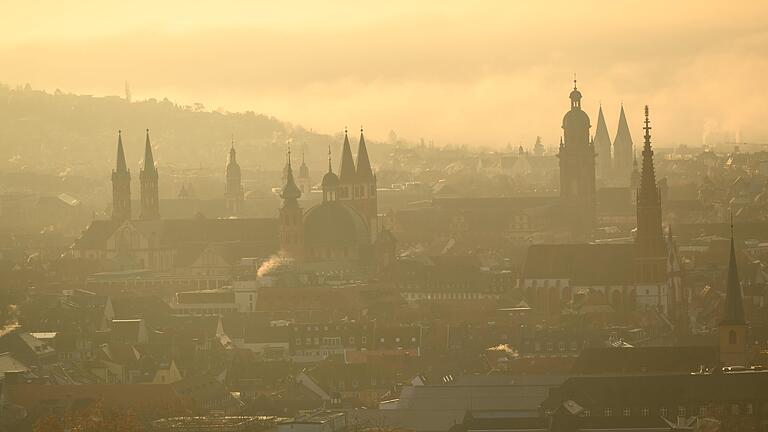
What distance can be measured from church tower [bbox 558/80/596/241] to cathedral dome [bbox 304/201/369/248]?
33139 mm

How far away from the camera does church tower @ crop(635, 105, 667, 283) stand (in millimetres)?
123250

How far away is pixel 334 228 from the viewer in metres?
141

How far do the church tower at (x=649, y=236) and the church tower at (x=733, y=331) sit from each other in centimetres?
2988

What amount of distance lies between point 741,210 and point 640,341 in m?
85.4

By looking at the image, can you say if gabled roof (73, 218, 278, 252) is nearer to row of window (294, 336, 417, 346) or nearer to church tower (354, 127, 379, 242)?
church tower (354, 127, 379, 242)

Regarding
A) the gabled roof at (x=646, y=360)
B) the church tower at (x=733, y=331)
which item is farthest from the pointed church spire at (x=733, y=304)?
the gabled roof at (x=646, y=360)

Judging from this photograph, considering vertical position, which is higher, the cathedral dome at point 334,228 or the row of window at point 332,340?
the cathedral dome at point 334,228

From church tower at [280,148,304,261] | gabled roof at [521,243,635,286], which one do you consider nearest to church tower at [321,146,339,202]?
church tower at [280,148,304,261]

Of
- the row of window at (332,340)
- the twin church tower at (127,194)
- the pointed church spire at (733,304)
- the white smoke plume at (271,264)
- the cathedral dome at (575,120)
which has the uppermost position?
Answer: the cathedral dome at (575,120)

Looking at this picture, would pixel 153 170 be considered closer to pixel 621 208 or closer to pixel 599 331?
pixel 621 208

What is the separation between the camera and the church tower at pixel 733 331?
89688mm

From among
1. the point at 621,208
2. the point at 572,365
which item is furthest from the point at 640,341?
the point at 621,208

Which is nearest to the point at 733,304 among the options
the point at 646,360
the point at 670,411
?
the point at 646,360

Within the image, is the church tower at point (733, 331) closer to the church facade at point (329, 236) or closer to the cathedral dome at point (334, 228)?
the church facade at point (329, 236)
